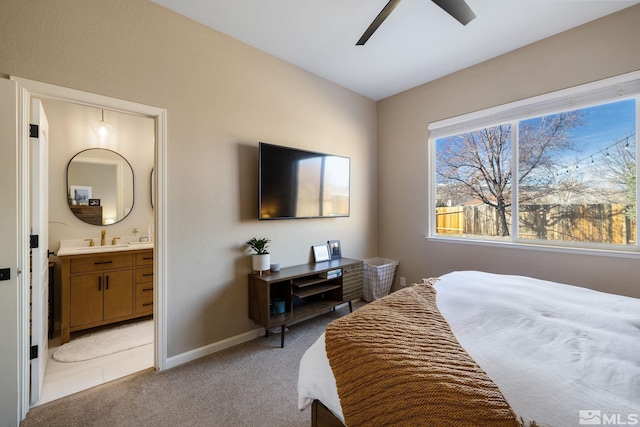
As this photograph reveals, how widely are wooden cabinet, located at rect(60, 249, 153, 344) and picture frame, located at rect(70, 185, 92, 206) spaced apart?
34.2 inches

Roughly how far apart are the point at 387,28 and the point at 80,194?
3.78 m

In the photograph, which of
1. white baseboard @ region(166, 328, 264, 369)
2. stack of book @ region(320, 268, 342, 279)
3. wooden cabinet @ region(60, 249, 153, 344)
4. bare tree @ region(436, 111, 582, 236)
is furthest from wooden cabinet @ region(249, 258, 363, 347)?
bare tree @ region(436, 111, 582, 236)

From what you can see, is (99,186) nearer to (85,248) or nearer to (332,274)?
(85,248)

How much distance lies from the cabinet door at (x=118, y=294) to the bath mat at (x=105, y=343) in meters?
0.17

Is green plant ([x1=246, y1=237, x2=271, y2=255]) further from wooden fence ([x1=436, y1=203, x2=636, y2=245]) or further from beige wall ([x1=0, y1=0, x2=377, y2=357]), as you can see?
wooden fence ([x1=436, y1=203, x2=636, y2=245])

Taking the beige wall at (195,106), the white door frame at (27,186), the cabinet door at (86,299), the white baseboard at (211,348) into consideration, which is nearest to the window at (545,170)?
the beige wall at (195,106)

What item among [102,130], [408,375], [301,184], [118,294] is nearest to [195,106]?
[301,184]

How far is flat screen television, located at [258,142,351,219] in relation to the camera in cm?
260

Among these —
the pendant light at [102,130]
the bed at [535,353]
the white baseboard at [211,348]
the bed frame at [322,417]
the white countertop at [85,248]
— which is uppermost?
the pendant light at [102,130]

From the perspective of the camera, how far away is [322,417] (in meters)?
1.24

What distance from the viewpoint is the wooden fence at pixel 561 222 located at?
2279 mm

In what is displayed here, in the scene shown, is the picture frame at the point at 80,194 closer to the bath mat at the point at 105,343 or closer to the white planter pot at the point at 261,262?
the bath mat at the point at 105,343

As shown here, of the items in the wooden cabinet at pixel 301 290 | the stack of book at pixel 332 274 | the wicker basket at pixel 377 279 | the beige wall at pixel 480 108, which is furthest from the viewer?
the wicker basket at pixel 377 279

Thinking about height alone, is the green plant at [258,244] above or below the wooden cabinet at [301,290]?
above
